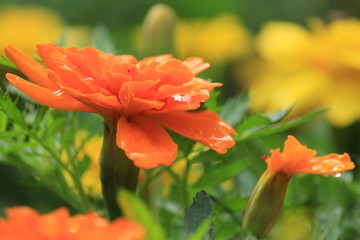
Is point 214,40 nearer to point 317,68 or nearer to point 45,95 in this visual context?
point 317,68

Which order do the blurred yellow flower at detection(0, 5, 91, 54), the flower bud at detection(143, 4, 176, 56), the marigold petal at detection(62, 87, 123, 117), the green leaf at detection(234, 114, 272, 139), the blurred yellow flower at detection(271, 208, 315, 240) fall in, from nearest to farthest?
the marigold petal at detection(62, 87, 123, 117), the green leaf at detection(234, 114, 272, 139), the blurred yellow flower at detection(271, 208, 315, 240), the flower bud at detection(143, 4, 176, 56), the blurred yellow flower at detection(0, 5, 91, 54)

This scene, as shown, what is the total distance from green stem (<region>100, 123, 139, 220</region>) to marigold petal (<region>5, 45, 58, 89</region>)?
0.04 meters

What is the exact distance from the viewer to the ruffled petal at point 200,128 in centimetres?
43

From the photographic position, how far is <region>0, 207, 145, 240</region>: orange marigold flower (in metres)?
0.30

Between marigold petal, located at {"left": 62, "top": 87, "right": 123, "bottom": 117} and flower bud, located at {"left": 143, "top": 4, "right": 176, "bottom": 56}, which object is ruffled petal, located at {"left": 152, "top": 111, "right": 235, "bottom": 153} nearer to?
marigold petal, located at {"left": 62, "top": 87, "right": 123, "bottom": 117}

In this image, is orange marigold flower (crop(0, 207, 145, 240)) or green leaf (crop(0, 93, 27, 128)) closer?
orange marigold flower (crop(0, 207, 145, 240))

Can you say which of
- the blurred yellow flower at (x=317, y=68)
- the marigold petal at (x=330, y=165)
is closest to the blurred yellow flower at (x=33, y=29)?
the blurred yellow flower at (x=317, y=68)

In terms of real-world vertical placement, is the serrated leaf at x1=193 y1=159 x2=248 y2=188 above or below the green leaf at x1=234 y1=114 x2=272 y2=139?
below

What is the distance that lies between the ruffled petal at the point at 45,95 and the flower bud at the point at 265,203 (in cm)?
11

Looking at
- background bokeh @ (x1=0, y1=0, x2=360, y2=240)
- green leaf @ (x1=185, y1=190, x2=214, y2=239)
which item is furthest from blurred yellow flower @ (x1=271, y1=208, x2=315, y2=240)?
green leaf @ (x1=185, y1=190, x2=214, y2=239)

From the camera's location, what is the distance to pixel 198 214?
0.39m

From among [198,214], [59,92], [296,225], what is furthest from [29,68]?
[296,225]

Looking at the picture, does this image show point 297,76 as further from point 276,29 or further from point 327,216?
point 327,216

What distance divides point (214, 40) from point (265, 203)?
125 cm
